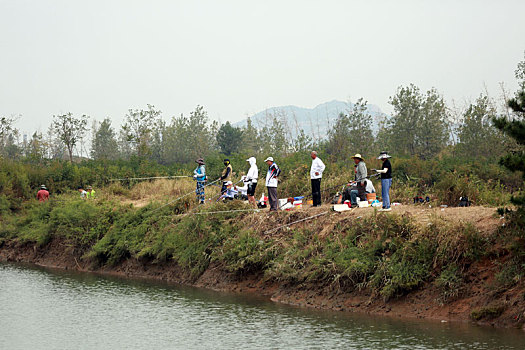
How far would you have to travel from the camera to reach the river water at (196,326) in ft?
38.7

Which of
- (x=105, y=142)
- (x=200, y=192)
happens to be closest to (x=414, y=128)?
(x=200, y=192)

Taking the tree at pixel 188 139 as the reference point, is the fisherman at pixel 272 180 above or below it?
below

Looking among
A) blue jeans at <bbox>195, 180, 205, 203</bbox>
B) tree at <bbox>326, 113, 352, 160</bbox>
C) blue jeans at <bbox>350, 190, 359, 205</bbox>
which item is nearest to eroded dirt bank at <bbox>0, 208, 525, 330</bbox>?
blue jeans at <bbox>350, 190, 359, 205</bbox>

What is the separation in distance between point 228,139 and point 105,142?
15.0 metres

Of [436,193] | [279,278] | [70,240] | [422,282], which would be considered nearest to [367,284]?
[422,282]

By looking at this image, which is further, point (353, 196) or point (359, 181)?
point (353, 196)

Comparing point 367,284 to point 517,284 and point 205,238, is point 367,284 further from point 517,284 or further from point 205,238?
point 205,238

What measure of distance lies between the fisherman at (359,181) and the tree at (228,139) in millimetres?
40587

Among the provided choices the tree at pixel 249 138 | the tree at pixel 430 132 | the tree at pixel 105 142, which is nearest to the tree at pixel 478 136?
the tree at pixel 430 132

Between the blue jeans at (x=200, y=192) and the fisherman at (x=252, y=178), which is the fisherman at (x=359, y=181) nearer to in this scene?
the fisherman at (x=252, y=178)

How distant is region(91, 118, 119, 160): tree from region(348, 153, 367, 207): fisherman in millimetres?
48959

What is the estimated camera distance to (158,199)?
24703mm

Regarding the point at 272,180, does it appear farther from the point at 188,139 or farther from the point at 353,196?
the point at 188,139

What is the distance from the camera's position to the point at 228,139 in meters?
58.7
